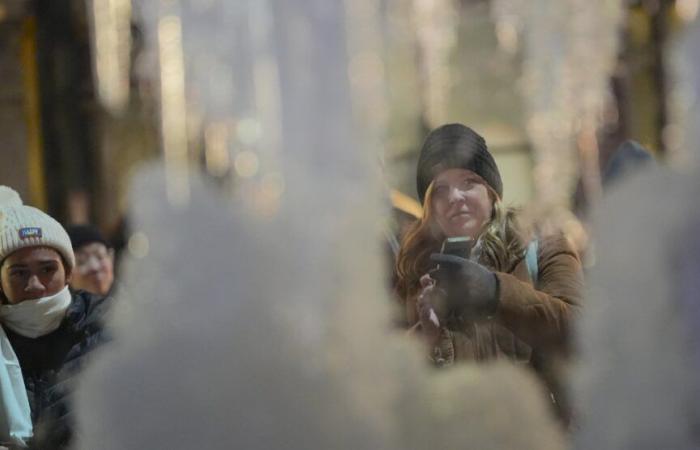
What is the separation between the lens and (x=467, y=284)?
342 centimetres

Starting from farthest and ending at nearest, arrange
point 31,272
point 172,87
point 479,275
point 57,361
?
point 172,87 → point 31,272 → point 57,361 → point 479,275

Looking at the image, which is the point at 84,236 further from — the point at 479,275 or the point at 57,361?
the point at 479,275

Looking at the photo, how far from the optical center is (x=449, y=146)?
354cm

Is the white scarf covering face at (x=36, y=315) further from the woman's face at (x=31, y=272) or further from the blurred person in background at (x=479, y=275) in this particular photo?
the blurred person in background at (x=479, y=275)

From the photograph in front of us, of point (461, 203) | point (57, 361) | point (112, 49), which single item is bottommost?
point (112, 49)

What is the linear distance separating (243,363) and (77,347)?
106cm

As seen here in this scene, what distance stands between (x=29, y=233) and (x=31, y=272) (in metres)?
0.10

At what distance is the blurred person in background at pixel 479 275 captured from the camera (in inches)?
134

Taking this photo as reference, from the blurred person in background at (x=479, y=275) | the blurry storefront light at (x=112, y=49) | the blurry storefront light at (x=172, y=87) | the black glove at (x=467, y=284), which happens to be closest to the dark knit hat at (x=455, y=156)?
the blurred person in background at (x=479, y=275)

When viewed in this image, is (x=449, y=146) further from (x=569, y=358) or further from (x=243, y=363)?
(x=243, y=363)

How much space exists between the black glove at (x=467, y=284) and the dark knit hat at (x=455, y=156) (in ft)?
0.71

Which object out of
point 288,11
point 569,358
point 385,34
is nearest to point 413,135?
point 385,34

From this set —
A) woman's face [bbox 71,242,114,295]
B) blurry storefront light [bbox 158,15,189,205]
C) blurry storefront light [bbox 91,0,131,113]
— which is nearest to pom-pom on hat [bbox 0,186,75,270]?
woman's face [bbox 71,242,114,295]

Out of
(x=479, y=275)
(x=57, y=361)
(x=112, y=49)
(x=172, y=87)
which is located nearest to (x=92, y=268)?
(x=57, y=361)
